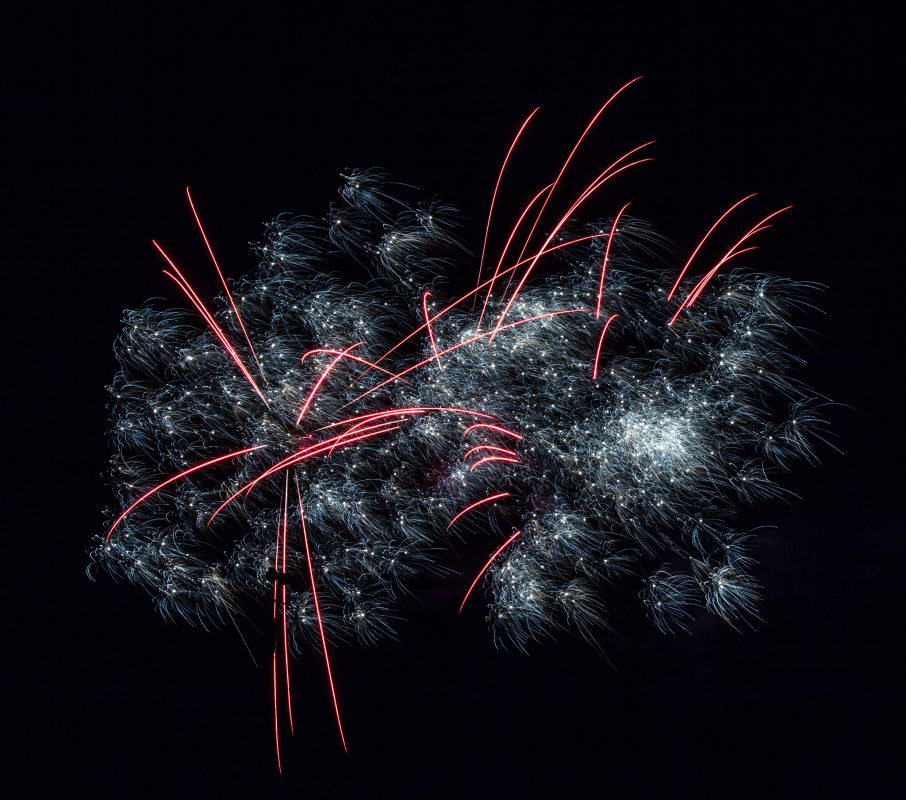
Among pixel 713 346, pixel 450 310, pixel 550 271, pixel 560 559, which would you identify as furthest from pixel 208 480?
pixel 713 346

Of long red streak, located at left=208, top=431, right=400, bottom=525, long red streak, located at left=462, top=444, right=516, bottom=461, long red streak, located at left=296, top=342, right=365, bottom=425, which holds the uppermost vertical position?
long red streak, located at left=296, top=342, right=365, bottom=425

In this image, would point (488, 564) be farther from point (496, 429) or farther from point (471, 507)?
point (496, 429)

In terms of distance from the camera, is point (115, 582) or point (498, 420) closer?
point (498, 420)

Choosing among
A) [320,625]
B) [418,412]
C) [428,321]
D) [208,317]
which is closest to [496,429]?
[418,412]

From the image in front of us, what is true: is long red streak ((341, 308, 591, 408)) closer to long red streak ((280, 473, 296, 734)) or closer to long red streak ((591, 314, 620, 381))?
long red streak ((591, 314, 620, 381))

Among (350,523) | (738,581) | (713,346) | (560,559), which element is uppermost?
(713,346)

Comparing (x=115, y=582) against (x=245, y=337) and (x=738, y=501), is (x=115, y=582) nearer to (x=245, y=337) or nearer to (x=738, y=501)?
(x=245, y=337)

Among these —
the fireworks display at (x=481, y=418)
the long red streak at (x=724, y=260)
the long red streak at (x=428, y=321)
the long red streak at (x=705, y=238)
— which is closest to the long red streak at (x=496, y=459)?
the fireworks display at (x=481, y=418)

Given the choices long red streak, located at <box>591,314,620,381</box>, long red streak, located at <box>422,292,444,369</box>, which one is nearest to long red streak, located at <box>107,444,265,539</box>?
long red streak, located at <box>422,292,444,369</box>
